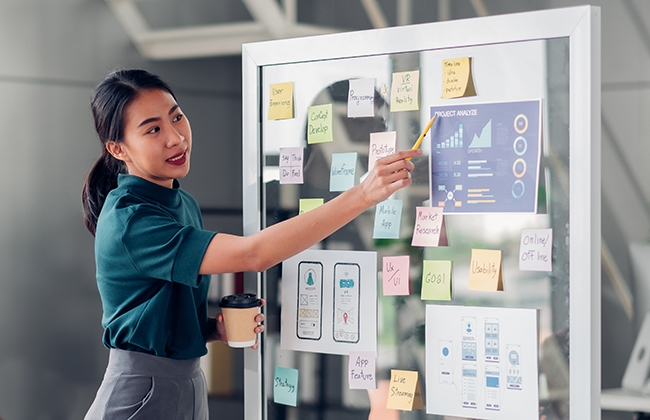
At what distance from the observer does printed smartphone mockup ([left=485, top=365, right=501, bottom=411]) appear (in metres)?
1.40

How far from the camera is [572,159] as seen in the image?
1315 millimetres

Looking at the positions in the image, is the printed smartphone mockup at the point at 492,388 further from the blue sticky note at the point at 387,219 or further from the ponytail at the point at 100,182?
the ponytail at the point at 100,182

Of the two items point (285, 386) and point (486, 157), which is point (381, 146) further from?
point (285, 386)

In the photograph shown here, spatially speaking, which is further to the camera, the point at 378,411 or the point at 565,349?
the point at 378,411

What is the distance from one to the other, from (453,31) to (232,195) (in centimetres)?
169

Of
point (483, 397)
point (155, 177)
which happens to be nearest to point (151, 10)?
point (155, 177)

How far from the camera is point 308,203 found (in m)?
1.63

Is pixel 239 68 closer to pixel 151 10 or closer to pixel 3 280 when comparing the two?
pixel 151 10

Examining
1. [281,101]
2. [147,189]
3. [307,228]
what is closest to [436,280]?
[307,228]

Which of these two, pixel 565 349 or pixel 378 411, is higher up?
pixel 565 349

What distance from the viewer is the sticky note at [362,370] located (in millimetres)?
1533

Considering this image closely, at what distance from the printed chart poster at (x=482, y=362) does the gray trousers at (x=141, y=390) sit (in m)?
0.58

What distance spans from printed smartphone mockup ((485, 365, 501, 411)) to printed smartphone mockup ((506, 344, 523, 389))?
0.08 feet

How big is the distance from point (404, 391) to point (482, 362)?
0.19 metres
